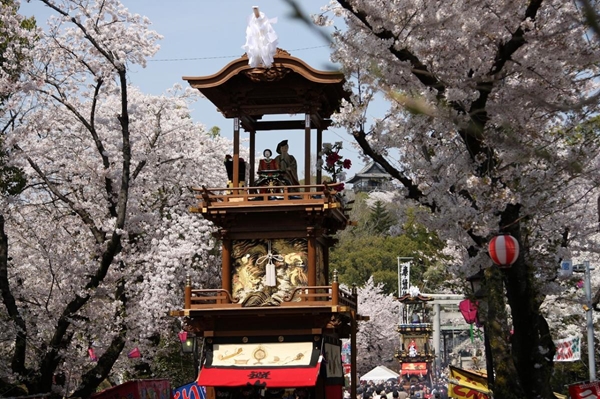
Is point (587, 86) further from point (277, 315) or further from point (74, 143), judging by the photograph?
point (74, 143)

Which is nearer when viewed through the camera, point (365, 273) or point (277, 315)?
point (277, 315)

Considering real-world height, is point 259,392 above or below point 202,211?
below

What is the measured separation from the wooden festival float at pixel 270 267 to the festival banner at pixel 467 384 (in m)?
3.51

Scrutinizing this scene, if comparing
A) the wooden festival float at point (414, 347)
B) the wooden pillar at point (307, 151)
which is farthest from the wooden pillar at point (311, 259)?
the wooden festival float at point (414, 347)

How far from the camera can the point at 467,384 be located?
21578 mm

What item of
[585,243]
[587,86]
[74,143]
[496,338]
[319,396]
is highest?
[74,143]

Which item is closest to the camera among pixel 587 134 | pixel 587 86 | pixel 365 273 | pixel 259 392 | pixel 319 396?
pixel 587 134

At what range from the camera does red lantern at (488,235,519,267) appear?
39.1 ft

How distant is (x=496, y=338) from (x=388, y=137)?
3.74m

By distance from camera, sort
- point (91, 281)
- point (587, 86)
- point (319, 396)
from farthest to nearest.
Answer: point (319, 396) → point (91, 281) → point (587, 86)

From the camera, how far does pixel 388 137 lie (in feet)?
48.8

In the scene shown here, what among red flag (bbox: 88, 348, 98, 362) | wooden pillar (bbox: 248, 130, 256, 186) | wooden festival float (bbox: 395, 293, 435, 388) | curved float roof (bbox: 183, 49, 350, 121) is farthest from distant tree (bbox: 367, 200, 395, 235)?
red flag (bbox: 88, 348, 98, 362)

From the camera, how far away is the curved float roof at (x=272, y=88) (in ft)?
81.1

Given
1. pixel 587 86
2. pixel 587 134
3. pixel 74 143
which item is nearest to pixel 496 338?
pixel 587 134
